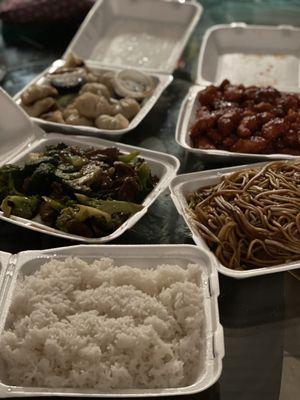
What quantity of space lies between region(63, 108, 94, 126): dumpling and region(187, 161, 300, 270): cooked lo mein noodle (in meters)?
0.99

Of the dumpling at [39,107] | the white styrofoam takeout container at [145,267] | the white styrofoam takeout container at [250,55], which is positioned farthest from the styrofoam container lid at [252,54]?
the white styrofoam takeout container at [145,267]

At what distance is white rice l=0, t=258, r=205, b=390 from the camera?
6.50 feet

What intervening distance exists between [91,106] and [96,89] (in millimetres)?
224

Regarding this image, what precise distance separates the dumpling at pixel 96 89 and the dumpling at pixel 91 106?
142 millimetres

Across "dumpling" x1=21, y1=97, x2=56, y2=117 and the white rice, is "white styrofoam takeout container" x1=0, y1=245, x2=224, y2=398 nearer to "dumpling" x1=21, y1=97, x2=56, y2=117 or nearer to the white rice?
the white rice

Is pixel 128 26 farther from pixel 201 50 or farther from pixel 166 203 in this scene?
pixel 166 203

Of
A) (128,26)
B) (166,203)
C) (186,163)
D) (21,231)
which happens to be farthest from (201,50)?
(21,231)

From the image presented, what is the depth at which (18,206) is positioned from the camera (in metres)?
2.76

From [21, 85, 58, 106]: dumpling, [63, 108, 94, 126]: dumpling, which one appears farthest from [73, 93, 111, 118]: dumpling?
[21, 85, 58, 106]: dumpling

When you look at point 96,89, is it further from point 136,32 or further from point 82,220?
point 82,220

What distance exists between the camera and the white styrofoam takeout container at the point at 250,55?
4.12 meters

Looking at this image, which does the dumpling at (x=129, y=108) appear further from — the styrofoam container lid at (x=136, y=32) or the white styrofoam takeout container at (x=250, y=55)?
the styrofoam container lid at (x=136, y=32)

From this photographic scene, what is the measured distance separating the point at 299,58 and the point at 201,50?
74 centimetres

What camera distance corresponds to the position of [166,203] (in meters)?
3.04
